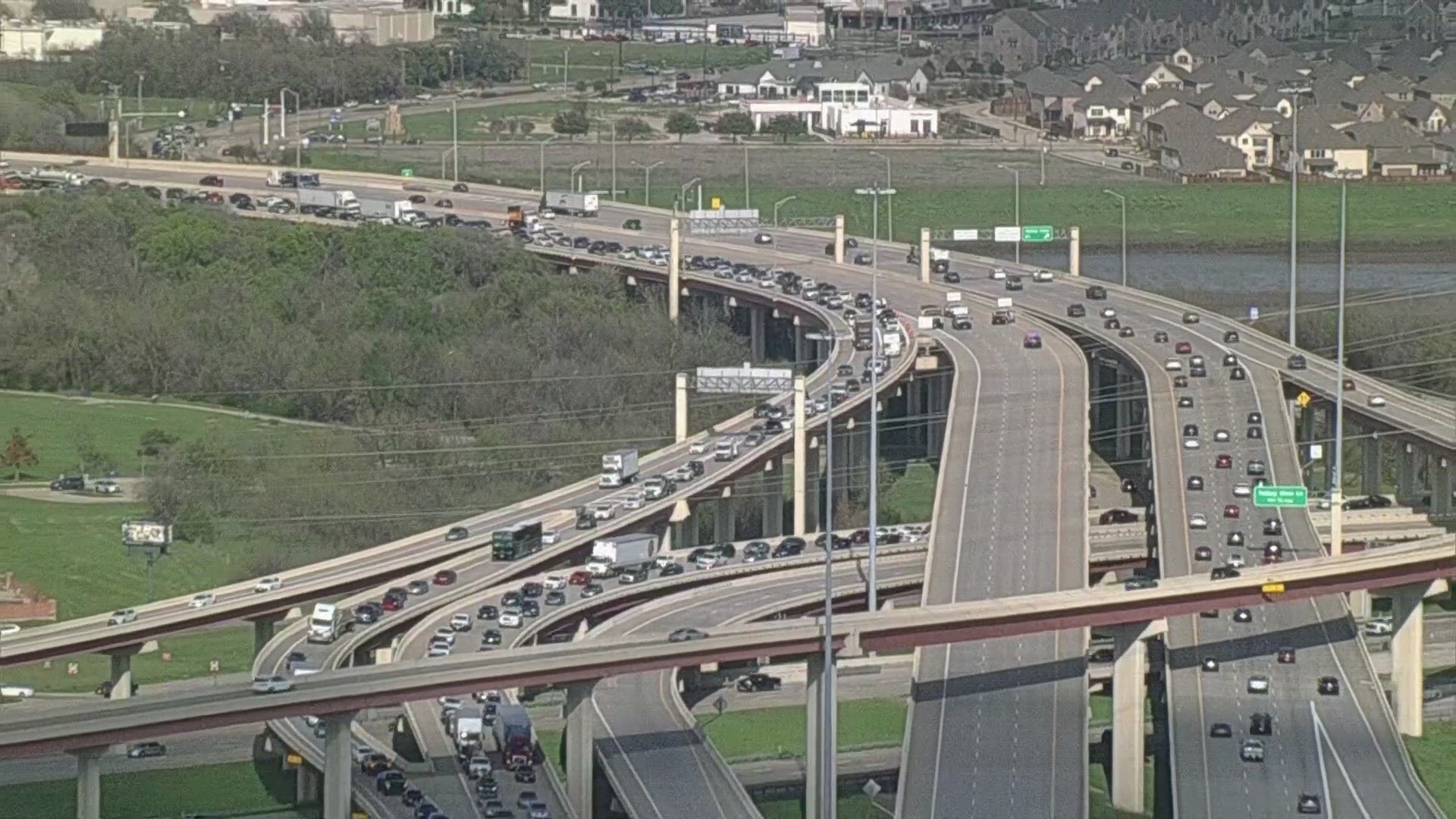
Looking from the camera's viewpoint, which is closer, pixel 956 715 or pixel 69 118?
pixel 956 715

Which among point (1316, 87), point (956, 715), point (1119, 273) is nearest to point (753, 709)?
point (956, 715)

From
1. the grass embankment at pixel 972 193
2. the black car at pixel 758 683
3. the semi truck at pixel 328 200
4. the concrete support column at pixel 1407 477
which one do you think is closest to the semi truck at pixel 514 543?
the black car at pixel 758 683

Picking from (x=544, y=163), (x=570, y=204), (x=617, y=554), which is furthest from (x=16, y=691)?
(x=544, y=163)

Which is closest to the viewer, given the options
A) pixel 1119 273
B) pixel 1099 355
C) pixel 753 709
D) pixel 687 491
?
pixel 753 709

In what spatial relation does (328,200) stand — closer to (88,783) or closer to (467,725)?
(467,725)

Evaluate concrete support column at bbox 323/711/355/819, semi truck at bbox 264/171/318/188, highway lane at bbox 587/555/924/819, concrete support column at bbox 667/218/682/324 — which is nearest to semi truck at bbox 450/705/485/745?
highway lane at bbox 587/555/924/819

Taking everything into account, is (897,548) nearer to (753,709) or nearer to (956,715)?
(753,709)
